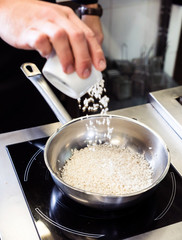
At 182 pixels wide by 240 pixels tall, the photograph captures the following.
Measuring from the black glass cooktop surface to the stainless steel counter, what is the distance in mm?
16

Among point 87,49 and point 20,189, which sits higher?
point 87,49

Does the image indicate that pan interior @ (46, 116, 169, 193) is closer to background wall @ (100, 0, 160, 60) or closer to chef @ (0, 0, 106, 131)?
chef @ (0, 0, 106, 131)

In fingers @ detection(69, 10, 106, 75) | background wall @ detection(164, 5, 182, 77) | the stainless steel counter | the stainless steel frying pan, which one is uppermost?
fingers @ detection(69, 10, 106, 75)

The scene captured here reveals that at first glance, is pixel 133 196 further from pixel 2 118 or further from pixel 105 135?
pixel 2 118

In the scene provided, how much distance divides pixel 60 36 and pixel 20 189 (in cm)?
38

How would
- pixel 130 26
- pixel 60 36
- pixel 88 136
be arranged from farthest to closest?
pixel 130 26, pixel 88 136, pixel 60 36

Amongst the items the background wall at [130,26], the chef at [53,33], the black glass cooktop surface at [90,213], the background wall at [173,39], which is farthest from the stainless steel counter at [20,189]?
the background wall at [173,39]

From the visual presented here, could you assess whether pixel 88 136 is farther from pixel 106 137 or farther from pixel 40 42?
pixel 40 42

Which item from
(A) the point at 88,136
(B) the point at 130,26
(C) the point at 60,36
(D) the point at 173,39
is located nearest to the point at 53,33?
(C) the point at 60,36

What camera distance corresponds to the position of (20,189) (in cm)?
80

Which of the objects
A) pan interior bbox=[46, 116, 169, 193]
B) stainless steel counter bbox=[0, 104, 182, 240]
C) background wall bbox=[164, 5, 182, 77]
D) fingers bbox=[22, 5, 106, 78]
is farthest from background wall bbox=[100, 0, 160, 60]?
fingers bbox=[22, 5, 106, 78]

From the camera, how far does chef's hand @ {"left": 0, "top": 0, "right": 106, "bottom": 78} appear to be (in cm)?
64

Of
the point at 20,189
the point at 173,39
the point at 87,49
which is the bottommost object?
the point at 173,39

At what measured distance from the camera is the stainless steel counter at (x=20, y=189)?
2.27 ft
